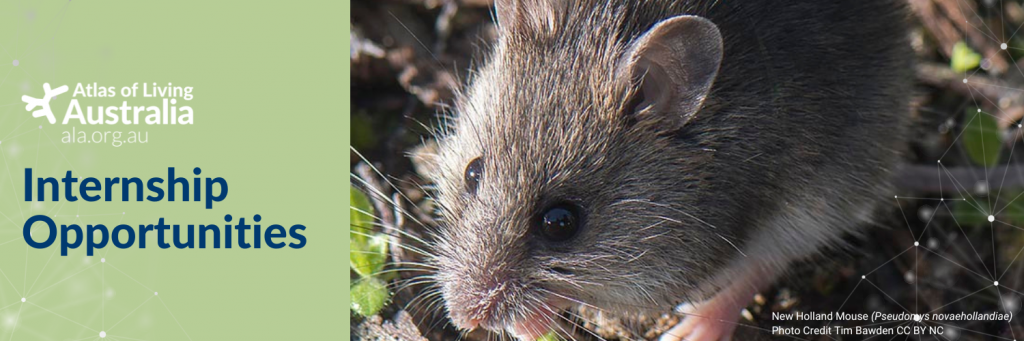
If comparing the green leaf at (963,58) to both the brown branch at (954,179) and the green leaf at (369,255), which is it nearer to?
the brown branch at (954,179)

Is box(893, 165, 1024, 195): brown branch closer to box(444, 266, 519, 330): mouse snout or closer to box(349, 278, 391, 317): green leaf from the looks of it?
box(444, 266, 519, 330): mouse snout

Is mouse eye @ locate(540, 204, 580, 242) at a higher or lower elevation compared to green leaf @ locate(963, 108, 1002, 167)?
lower

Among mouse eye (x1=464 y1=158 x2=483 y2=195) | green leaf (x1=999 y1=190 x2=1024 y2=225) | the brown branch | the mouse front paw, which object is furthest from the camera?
the brown branch

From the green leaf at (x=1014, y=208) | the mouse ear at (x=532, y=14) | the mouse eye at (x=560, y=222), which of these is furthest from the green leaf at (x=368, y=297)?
the green leaf at (x=1014, y=208)

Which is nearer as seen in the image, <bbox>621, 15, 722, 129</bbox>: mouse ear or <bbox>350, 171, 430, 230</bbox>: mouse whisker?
<bbox>621, 15, 722, 129</bbox>: mouse ear

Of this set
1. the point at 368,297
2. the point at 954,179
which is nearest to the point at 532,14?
the point at 368,297

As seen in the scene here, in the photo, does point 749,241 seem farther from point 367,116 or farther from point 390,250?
point 367,116

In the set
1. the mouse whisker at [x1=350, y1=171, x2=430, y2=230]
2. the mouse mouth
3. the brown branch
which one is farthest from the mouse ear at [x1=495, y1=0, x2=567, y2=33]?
the brown branch
